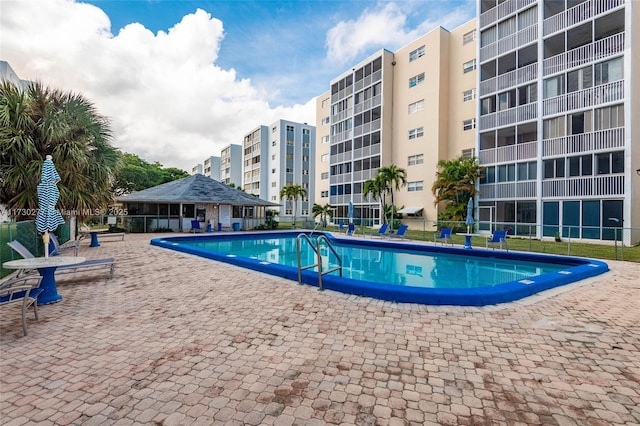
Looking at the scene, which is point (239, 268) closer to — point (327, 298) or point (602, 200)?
point (327, 298)

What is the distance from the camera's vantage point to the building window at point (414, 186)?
27.2m

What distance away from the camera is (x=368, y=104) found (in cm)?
3198

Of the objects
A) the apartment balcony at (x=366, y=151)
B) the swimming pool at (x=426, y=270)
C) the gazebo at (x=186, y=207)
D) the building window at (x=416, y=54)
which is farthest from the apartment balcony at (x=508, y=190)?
the gazebo at (x=186, y=207)

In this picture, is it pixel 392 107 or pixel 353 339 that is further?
pixel 392 107

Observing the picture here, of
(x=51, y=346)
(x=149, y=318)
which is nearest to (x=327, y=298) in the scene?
(x=149, y=318)

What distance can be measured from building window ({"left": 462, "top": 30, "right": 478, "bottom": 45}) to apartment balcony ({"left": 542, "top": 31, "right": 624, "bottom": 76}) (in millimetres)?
7183

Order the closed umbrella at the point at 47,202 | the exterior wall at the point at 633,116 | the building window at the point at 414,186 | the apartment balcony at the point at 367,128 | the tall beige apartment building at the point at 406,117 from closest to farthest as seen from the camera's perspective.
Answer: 1. the closed umbrella at the point at 47,202
2. the exterior wall at the point at 633,116
3. the tall beige apartment building at the point at 406,117
4. the building window at the point at 414,186
5. the apartment balcony at the point at 367,128

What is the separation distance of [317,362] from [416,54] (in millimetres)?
31011

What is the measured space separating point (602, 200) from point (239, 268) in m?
19.6

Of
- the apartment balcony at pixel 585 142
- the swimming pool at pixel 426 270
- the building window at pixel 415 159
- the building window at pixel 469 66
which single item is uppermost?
the building window at pixel 469 66

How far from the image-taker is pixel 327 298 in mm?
5516

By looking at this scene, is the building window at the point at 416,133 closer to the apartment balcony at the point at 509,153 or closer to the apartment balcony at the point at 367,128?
the apartment balcony at the point at 367,128

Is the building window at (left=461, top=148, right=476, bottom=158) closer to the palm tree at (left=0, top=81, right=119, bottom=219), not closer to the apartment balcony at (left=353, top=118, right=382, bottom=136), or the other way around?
the apartment balcony at (left=353, top=118, right=382, bottom=136)

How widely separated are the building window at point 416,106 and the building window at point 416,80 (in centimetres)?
173
